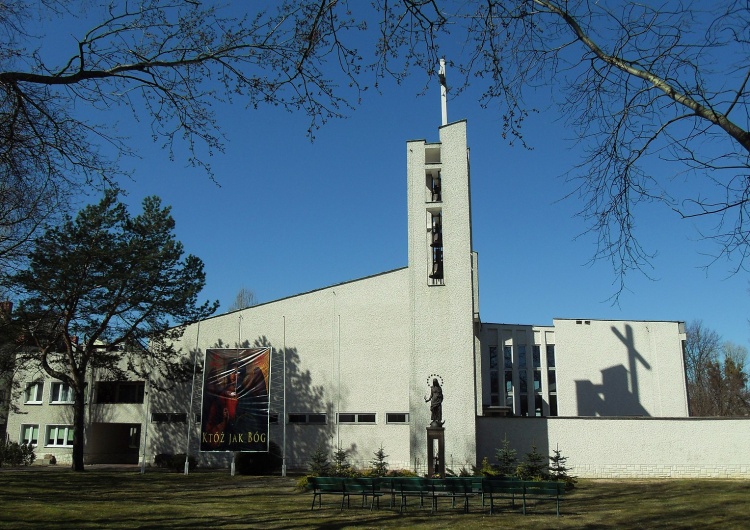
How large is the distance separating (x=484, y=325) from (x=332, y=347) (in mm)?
10203

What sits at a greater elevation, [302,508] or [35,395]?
[35,395]

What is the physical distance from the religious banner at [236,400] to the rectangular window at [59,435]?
1398 cm

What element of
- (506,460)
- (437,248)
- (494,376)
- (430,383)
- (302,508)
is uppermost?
(437,248)

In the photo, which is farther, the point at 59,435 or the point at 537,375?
the point at 537,375

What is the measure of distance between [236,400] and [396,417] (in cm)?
706

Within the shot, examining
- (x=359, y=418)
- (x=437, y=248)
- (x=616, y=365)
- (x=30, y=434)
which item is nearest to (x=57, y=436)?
(x=30, y=434)

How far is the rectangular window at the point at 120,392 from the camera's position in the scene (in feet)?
113

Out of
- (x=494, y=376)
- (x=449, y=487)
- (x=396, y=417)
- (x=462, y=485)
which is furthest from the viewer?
(x=494, y=376)

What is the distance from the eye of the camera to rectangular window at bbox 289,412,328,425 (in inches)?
1138

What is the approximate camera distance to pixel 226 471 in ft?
93.1

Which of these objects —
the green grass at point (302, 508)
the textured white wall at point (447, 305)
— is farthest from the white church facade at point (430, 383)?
the green grass at point (302, 508)

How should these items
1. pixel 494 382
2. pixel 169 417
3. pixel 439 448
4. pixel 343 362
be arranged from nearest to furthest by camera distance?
pixel 439 448
pixel 343 362
pixel 169 417
pixel 494 382

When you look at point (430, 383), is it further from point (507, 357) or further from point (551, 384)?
point (551, 384)

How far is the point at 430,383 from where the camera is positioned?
23.5m
